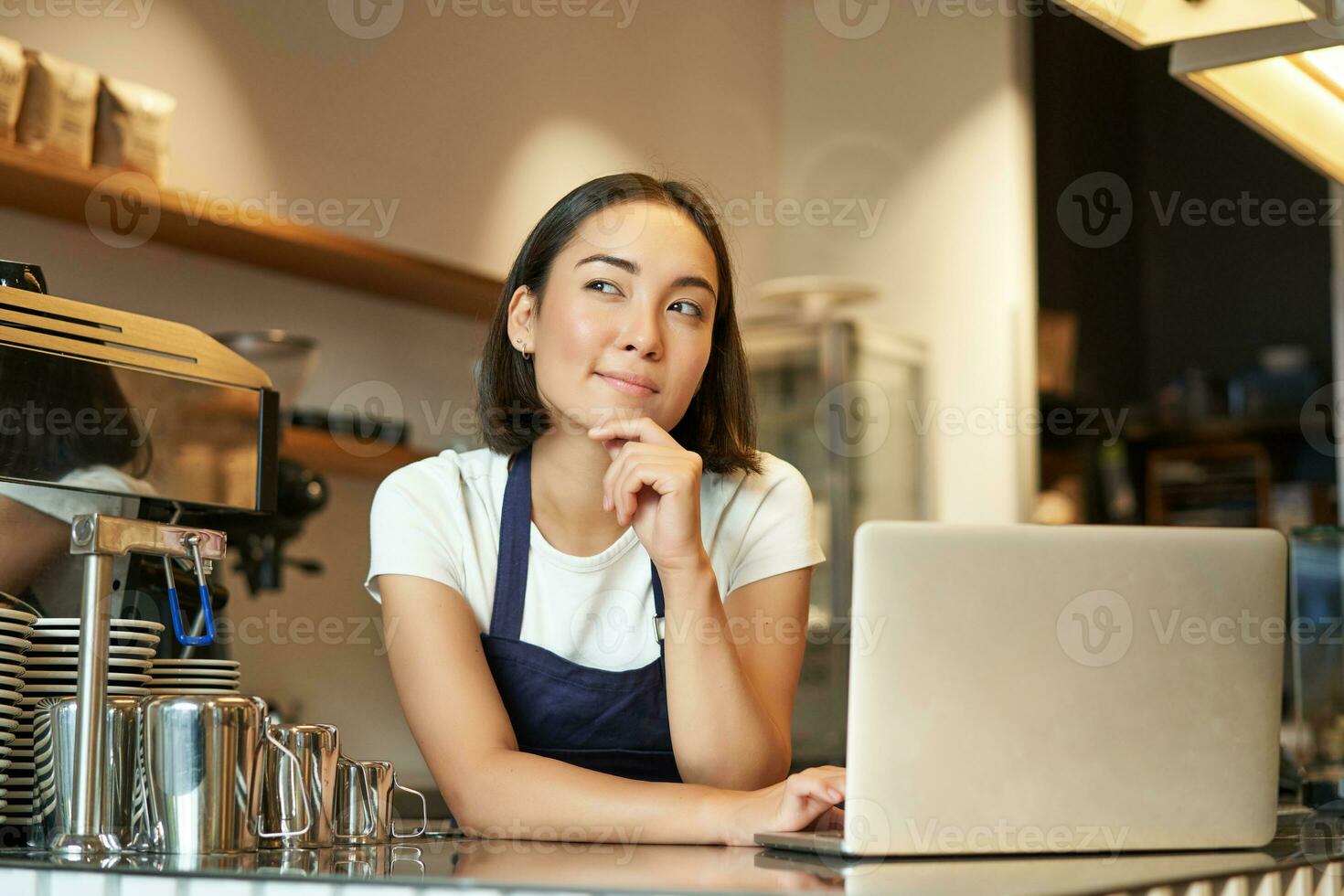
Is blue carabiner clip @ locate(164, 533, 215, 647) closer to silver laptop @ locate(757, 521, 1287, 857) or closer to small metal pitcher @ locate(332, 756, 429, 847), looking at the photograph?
small metal pitcher @ locate(332, 756, 429, 847)

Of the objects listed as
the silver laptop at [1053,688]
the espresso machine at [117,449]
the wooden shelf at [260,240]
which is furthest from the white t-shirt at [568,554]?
the wooden shelf at [260,240]

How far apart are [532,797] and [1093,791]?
509 mm

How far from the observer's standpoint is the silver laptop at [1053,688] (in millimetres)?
945

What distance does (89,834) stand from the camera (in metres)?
1.07

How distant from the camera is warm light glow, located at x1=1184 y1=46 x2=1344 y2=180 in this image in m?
1.53

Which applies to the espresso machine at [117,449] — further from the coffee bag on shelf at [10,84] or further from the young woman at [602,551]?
the coffee bag on shelf at [10,84]

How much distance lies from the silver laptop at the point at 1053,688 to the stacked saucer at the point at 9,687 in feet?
2.16

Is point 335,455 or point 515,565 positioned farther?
point 335,455

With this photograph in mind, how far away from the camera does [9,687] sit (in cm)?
119

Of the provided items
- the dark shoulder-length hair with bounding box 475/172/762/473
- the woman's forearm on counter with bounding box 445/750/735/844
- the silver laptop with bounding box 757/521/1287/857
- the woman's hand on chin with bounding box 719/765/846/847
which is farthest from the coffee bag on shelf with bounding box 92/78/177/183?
the silver laptop with bounding box 757/521/1287/857

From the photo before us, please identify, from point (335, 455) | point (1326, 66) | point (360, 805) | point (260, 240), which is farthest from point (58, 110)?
point (1326, 66)

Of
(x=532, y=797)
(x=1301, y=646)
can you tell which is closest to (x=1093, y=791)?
(x=532, y=797)

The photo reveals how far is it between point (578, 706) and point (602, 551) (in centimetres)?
20

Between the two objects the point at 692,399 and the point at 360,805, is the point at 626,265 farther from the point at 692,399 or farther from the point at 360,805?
the point at 360,805
